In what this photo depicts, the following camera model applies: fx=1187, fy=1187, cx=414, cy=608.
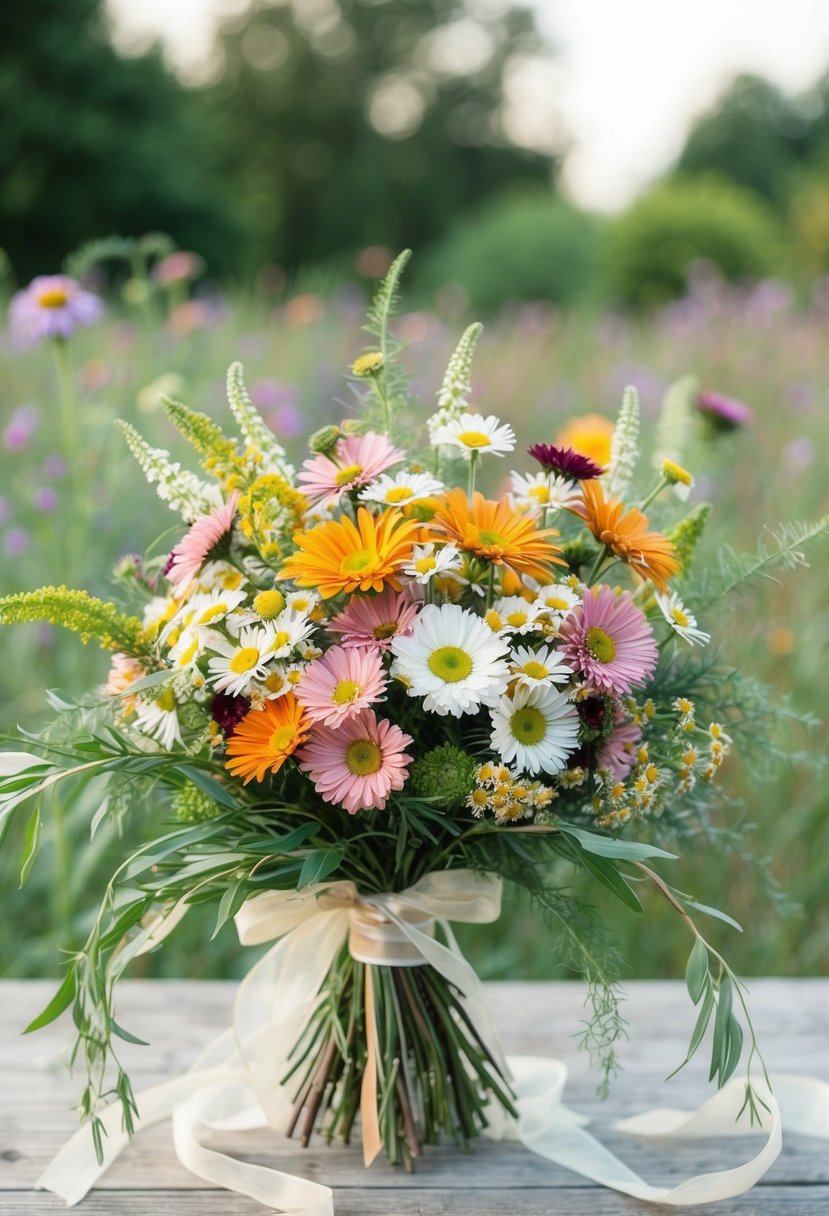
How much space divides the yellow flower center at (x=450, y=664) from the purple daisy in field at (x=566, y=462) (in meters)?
0.18

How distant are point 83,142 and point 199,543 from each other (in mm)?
8758

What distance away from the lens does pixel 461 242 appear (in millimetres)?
11266

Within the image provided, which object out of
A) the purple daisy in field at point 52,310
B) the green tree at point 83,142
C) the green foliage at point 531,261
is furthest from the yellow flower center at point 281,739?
the green foliage at point 531,261

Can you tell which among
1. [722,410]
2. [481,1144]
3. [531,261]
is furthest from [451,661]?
[531,261]

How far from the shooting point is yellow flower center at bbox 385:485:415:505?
0.87m

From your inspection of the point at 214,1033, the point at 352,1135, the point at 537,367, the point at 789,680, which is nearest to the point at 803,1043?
the point at 352,1135

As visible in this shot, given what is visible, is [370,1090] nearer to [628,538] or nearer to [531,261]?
[628,538]

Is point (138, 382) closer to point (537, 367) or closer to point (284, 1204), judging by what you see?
point (537, 367)

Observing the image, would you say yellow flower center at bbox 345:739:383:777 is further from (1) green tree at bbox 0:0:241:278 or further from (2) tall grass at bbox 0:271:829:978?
(1) green tree at bbox 0:0:241:278

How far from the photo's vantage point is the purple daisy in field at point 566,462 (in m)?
0.91

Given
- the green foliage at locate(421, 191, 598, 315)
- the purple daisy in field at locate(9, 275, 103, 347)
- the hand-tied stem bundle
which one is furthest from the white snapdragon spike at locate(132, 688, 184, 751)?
the green foliage at locate(421, 191, 598, 315)

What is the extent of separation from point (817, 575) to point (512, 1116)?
1810 mm

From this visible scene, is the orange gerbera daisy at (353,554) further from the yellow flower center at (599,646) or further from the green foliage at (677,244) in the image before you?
the green foliage at (677,244)

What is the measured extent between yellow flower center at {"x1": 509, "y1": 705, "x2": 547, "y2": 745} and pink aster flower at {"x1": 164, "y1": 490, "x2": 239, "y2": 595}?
0.84 feet
